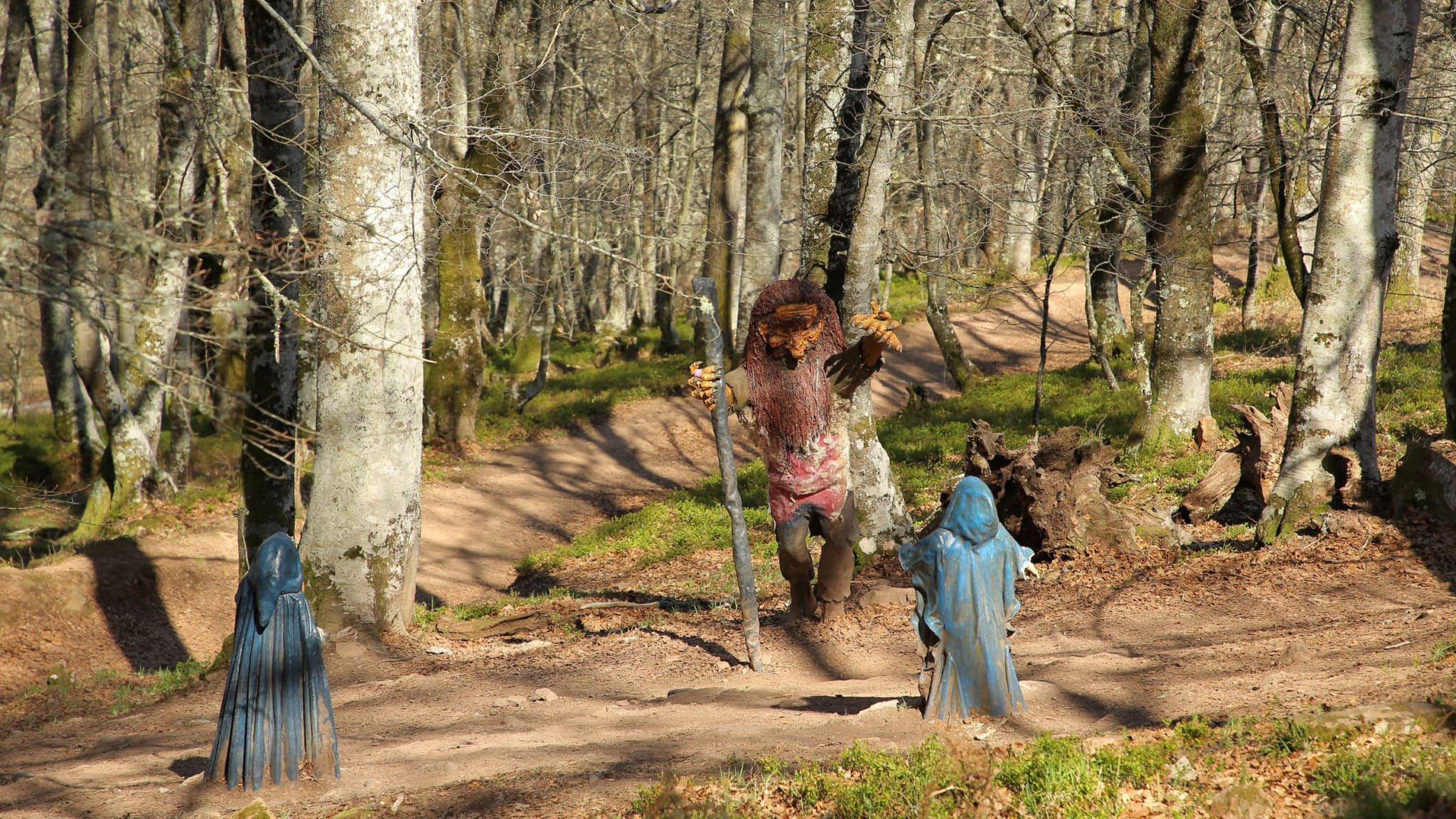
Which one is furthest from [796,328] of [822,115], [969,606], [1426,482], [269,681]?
[1426,482]

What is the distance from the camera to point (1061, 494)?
8.16m

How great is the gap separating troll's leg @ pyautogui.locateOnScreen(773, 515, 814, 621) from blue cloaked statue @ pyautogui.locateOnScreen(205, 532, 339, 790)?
9.52ft

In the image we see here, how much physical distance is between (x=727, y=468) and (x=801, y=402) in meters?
0.65

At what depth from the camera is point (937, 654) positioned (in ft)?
15.7

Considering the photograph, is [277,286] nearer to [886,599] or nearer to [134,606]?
[134,606]

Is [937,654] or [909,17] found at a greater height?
[909,17]

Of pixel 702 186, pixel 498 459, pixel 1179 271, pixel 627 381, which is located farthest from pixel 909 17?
pixel 702 186

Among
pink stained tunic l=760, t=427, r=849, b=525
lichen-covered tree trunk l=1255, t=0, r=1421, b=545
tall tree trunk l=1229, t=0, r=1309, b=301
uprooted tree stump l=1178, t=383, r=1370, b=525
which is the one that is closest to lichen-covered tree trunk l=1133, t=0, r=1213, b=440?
tall tree trunk l=1229, t=0, r=1309, b=301

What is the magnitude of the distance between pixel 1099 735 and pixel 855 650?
7.58 feet

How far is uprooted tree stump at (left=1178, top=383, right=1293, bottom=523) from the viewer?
8625 mm

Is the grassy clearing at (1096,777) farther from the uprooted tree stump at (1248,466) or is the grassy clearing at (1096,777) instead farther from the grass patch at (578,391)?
the grass patch at (578,391)

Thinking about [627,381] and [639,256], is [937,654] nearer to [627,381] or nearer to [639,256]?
[627,381]

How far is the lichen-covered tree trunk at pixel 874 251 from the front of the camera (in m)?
8.00

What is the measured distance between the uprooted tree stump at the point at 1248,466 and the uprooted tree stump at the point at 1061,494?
0.92m
